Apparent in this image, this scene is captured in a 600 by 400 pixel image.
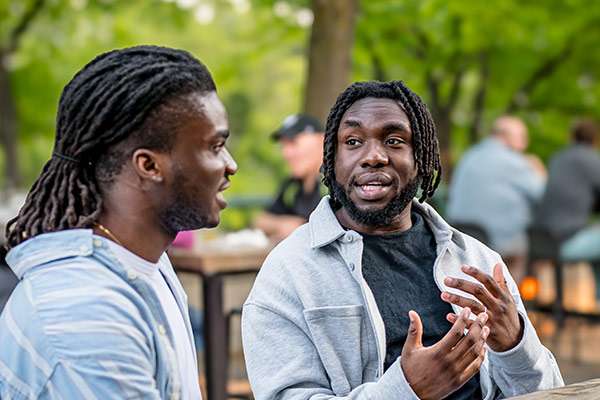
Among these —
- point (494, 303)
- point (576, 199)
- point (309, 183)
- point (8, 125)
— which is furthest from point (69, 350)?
point (8, 125)

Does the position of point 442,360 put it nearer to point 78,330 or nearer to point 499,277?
point 499,277

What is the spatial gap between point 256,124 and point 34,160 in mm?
7742

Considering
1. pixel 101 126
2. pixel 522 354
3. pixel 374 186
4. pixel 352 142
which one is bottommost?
pixel 522 354

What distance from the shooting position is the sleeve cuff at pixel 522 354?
2.65 metres

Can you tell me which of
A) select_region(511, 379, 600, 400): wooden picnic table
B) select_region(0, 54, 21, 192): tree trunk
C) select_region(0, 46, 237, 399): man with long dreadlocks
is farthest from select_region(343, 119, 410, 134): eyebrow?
select_region(0, 54, 21, 192): tree trunk

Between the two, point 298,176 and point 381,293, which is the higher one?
point 381,293

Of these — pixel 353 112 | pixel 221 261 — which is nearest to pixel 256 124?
pixel 221 261

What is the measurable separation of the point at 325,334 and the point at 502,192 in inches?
254

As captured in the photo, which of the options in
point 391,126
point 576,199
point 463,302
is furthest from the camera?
point 576,199

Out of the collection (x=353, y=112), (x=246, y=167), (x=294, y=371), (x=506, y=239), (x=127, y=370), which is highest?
(x=353, y=112)

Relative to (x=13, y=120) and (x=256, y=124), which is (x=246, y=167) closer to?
(x=256, y=124)

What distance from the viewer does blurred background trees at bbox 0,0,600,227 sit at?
9.88 m

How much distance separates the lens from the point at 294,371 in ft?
8.45

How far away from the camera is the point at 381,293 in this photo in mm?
2740
